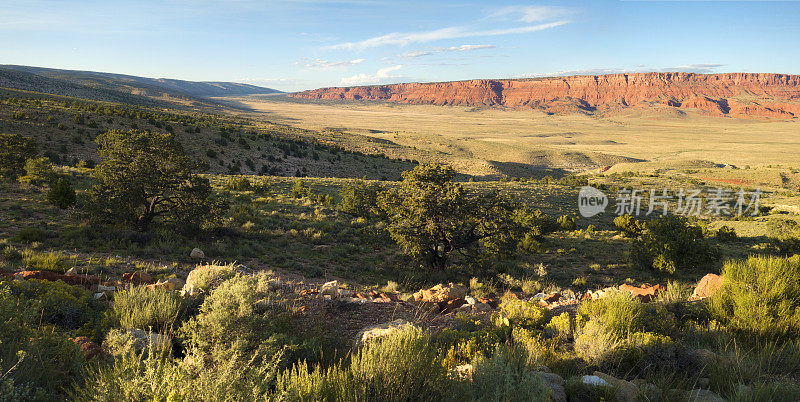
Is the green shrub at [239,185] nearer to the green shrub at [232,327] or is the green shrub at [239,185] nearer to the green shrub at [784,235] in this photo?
the green shrub at [232,327]

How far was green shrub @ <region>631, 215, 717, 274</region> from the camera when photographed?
15.1m

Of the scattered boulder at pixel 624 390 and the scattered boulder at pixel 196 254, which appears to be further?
the scattered boulder at pixel 196 254

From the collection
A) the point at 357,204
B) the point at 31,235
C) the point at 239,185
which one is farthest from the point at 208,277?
the point at 239,185

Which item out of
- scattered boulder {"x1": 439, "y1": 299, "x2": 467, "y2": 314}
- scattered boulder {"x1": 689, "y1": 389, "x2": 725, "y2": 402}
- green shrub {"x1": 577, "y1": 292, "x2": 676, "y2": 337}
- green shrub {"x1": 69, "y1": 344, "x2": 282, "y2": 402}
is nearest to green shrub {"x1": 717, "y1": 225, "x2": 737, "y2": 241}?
green shrub {"x1": 577, "y1": 292, "x2": 676, "y2": 337}

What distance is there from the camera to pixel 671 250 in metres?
15.1

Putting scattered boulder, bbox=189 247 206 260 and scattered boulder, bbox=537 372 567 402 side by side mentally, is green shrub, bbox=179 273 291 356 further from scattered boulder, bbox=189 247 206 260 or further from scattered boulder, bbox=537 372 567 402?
scattered boulder, bbox=189 247 206 260

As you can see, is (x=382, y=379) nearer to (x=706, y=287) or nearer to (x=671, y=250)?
(x=706, y=287)

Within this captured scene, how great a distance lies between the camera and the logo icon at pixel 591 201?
3044 centimetres

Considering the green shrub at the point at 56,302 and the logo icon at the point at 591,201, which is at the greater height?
the green shrub at the point at 56,302

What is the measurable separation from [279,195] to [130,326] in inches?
731

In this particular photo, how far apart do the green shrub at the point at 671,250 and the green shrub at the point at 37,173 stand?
2724 cm

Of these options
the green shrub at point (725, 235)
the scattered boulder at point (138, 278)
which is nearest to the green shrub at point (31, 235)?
the scattered boulder at point (138, 278)

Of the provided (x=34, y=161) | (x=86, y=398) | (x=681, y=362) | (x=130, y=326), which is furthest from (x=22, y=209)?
(x=681, y=362)

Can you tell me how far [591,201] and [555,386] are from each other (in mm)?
33632
